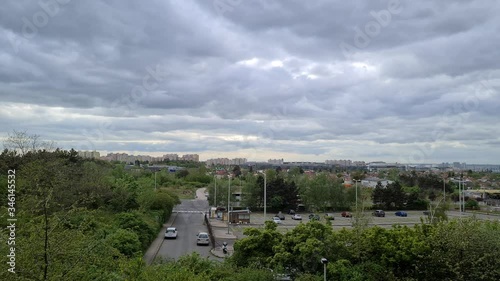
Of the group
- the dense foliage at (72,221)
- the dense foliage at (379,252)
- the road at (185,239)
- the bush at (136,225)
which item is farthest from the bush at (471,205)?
the bush at (136,225)

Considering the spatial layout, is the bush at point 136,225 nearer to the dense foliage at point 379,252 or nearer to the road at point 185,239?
the road at point 185,239

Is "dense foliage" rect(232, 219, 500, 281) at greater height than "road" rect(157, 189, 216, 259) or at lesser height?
greater

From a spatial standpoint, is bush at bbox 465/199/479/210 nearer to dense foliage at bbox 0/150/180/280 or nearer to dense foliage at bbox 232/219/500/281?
dense foliage at bbox 0/150/180/280

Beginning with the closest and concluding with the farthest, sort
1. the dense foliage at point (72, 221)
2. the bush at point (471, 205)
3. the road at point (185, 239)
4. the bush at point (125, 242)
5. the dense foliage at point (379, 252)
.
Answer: the dense foliage at point (72, 221) < the dense foliage at point (379, 252) < the bush at point (125, 242) < the road at point (185, 239) < the bush at point (471, 205)

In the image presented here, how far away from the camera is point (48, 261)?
819cm

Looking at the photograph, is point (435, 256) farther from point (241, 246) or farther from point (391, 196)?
point (391, 196)

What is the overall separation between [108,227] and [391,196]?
51.7 metres

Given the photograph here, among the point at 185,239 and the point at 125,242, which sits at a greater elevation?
the point at 125,242

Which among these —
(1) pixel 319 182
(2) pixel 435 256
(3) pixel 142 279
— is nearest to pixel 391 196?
(1) pixel 319 182

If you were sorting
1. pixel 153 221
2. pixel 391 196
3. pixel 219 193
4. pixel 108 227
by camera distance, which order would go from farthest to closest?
pixel 391 196 < pixel 219 193 < pixel 153 221 < pixel 108 227

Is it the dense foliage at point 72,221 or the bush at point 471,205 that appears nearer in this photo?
the dense foliage at point 72,221

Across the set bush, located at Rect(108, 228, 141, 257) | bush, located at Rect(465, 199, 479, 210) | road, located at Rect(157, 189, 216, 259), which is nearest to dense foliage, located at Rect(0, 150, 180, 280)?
bush, located at Rect(108, 228, 141, 257)

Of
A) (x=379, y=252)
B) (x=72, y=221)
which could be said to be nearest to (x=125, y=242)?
(x=72, y=221)

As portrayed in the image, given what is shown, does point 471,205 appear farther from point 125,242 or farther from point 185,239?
point 125,242
